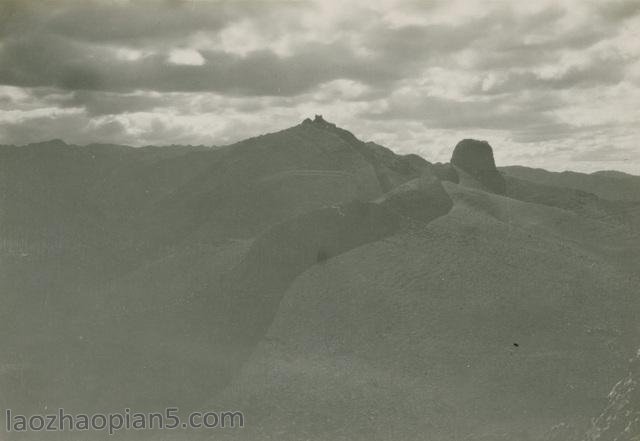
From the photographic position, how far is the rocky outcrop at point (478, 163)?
4897cm

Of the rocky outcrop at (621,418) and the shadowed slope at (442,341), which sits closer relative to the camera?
the rocky outcrop at (621,418)

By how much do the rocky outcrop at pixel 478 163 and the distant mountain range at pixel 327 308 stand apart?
7205mm

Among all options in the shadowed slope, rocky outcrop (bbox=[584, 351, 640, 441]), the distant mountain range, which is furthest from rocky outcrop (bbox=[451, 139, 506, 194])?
rocky outcrop (bbox=[584, 351, 640, 441])

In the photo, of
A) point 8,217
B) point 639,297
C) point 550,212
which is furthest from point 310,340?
point 8,217

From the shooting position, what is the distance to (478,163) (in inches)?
1950

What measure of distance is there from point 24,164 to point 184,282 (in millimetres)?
32402

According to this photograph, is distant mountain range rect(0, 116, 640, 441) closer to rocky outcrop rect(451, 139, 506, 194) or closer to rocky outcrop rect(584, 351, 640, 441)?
rocky outcrop rect(584, 351, 640, 441)

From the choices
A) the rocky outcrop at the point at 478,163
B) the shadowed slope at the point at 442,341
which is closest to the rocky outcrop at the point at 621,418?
the shadowed slope at the point at 442,341

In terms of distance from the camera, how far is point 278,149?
153ft

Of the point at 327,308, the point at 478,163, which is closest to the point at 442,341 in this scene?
the point at 327,308

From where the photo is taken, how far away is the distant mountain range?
72.8 feet

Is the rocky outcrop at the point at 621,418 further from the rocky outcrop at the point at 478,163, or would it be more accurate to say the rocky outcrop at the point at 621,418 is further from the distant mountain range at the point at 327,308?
the rocky outcrop at the point at 478,163

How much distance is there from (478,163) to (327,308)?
27000 millimetres

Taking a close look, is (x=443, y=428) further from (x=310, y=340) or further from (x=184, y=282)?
(x=184, y=282)
